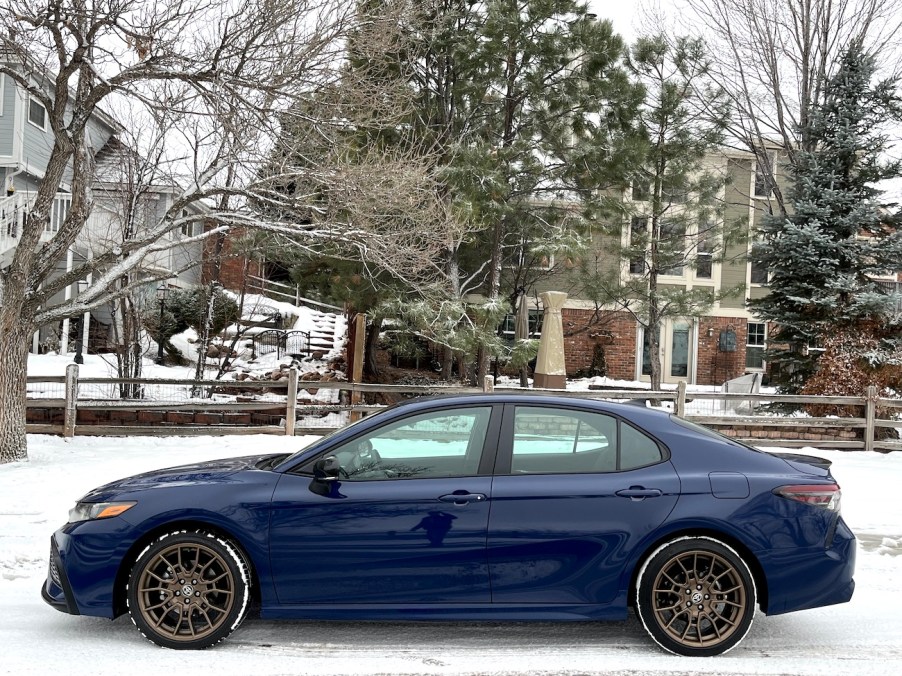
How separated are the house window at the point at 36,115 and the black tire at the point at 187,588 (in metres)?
22.7

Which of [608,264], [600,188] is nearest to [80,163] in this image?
[600,188]

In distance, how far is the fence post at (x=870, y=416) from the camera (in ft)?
49.0

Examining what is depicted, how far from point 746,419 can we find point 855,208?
17.9 ft

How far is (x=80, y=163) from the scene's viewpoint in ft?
43.6

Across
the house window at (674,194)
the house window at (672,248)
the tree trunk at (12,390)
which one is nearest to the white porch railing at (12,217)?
the tree trunk at (12,390)

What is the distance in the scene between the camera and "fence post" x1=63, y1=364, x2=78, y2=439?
13992 mm

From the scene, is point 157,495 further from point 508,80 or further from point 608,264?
point 608,264

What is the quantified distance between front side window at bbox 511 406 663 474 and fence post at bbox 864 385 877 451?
11608 mm

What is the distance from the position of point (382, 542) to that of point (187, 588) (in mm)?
1097

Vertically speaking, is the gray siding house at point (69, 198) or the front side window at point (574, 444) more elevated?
the gray siding house at point (69, 198)

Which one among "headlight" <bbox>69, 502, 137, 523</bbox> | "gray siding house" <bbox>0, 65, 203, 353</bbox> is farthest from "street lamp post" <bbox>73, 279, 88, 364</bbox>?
"headlight" <bbox>69, 502, 137, 523</bbox>

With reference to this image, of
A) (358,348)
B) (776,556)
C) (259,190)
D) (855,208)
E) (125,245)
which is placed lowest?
(776,556)

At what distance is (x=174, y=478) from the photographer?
16.6 ft

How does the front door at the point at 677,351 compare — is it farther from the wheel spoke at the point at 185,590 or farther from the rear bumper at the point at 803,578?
the wheel spoke at the point at 185,590
